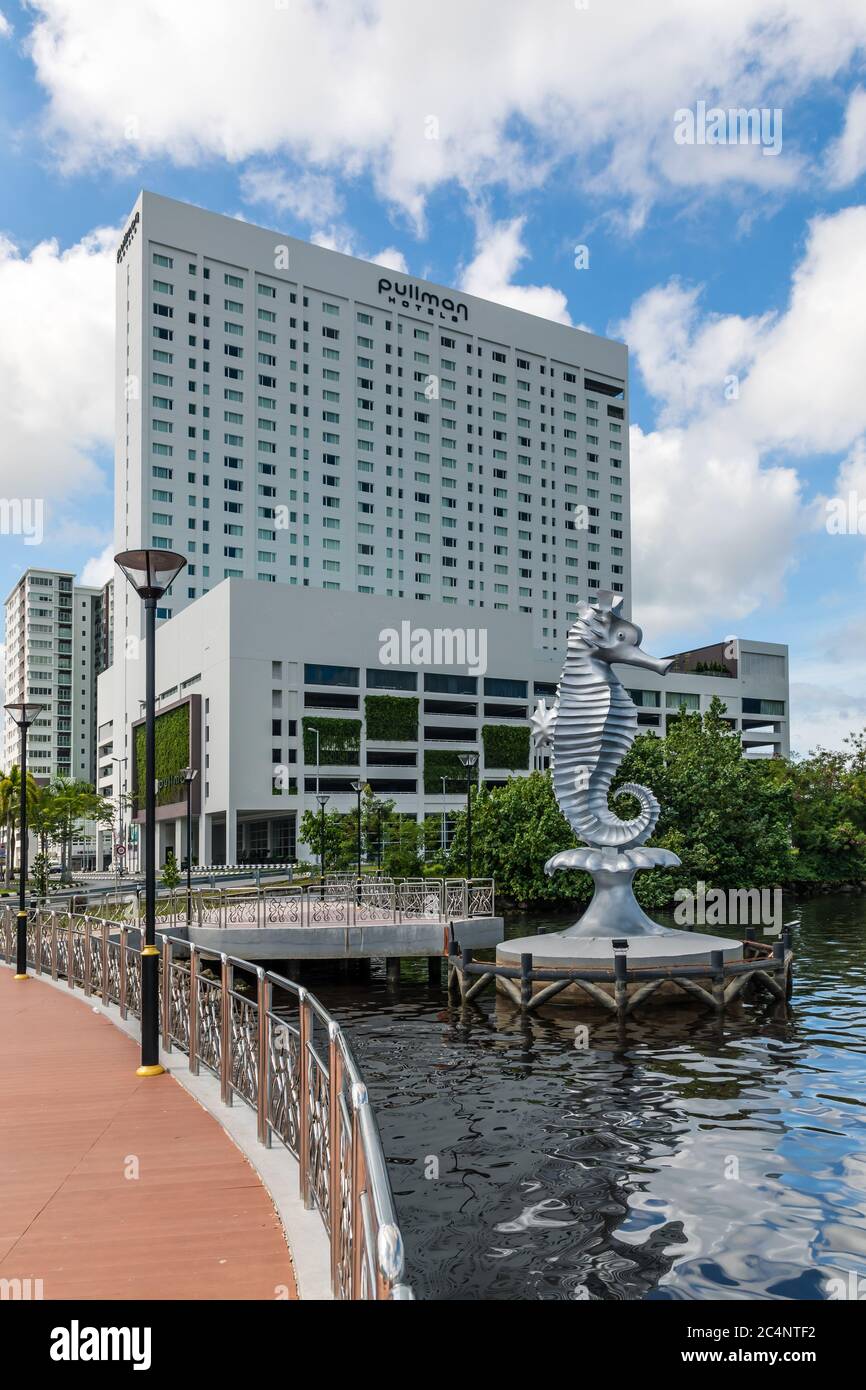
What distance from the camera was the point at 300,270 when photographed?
102500 millimetres

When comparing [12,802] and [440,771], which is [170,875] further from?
[440,771]

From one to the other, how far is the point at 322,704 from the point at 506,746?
15.6 metres

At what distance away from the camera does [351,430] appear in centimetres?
10562

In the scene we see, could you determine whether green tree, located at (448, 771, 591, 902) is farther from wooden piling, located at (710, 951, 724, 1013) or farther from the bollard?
wooden piling, located at (710, 951, 724, 1013)

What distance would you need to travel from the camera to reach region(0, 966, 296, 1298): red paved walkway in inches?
206

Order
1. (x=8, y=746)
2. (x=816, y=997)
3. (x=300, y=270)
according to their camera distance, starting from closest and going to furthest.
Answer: (x=816, y=997) < (x=300, y=270) < (x=8, y=746)

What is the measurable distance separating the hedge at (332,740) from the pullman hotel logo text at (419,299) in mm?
54982

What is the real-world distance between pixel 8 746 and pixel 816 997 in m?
156

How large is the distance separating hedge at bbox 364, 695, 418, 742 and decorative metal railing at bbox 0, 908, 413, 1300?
60804 millimetres

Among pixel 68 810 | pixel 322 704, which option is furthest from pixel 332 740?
pixel 68 810

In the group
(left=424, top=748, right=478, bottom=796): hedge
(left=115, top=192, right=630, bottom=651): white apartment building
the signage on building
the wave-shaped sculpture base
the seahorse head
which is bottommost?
the wave-shaped sculpture base

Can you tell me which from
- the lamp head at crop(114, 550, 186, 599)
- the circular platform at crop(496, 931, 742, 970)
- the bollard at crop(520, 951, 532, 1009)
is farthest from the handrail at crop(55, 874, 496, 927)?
the lamp head at crop(114, 550, 186, 599)

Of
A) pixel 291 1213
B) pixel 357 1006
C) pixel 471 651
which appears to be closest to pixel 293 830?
pixel 471 651
